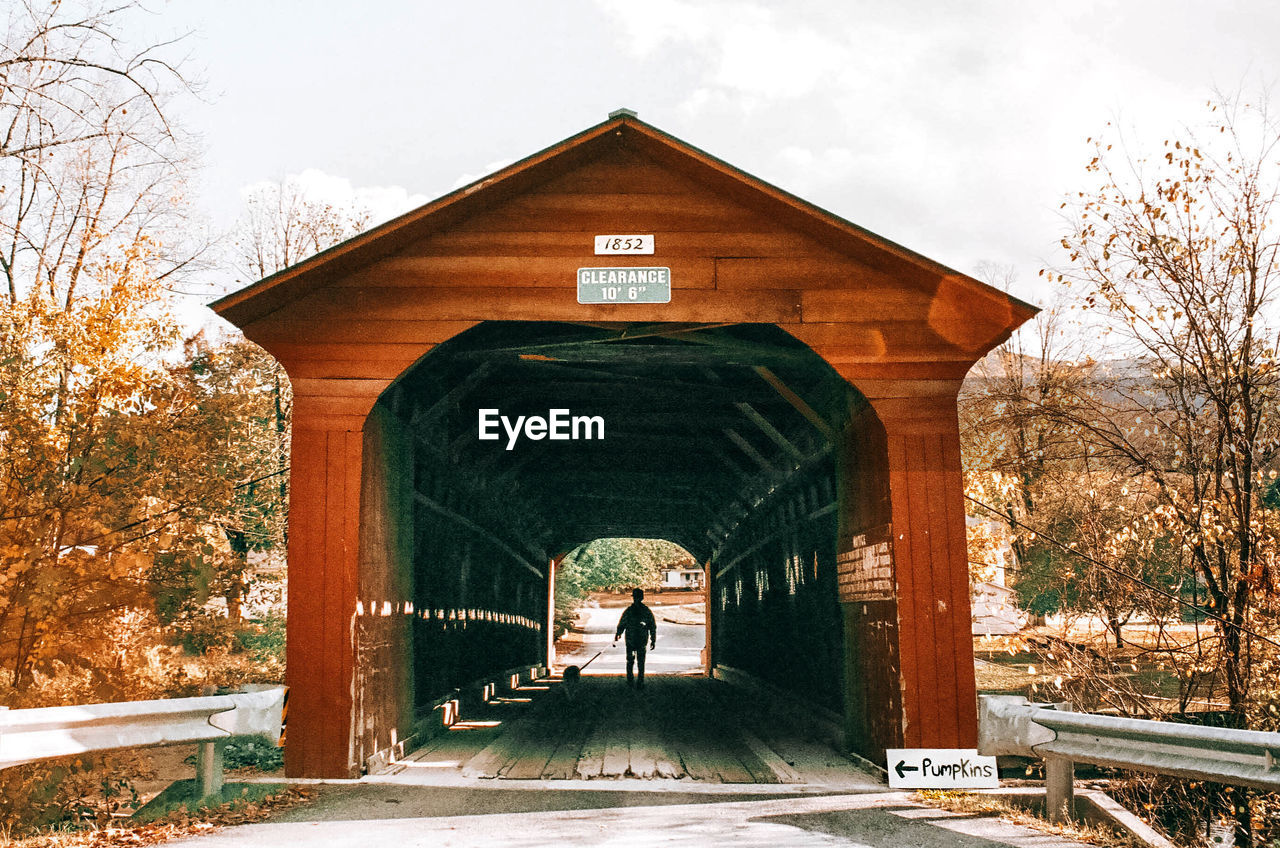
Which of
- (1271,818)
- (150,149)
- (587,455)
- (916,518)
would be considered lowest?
(1271,818)

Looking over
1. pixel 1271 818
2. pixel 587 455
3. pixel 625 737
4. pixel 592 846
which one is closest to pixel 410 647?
pixel 625 737

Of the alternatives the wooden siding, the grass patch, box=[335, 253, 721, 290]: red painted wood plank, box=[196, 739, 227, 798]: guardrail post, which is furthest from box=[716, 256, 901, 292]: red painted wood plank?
box=[196, 739, 227, 798]: guardrail post

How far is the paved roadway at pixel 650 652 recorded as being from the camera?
95.7 feet

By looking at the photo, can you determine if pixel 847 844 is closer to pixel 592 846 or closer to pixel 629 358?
pixel 592 846

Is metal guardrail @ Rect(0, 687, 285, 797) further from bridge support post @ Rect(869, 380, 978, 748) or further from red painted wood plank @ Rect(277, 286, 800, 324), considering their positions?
bridge support post @ Rect(869, 380, 978, 748)

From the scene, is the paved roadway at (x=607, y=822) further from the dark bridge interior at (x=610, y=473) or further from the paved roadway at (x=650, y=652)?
the paved roadway at (x=650, y=652)

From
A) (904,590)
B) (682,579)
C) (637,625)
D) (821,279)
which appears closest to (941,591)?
(904,590)

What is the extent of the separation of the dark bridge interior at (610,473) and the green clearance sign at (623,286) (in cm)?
41

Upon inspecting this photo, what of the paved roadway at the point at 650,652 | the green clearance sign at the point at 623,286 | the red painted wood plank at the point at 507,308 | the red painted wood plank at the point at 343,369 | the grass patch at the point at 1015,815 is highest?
the green clearance sign at the point at 623,286

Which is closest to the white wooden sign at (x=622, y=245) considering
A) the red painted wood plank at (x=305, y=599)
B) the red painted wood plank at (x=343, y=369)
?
the red painted wood plank at (x=343, y=369)

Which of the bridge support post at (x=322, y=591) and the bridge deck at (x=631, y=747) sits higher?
the bridge support post at (x=322, y=591)

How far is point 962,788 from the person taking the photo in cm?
636

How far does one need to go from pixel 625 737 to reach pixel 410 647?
2.51 metres

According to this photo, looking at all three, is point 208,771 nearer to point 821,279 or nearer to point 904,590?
point 904,590
